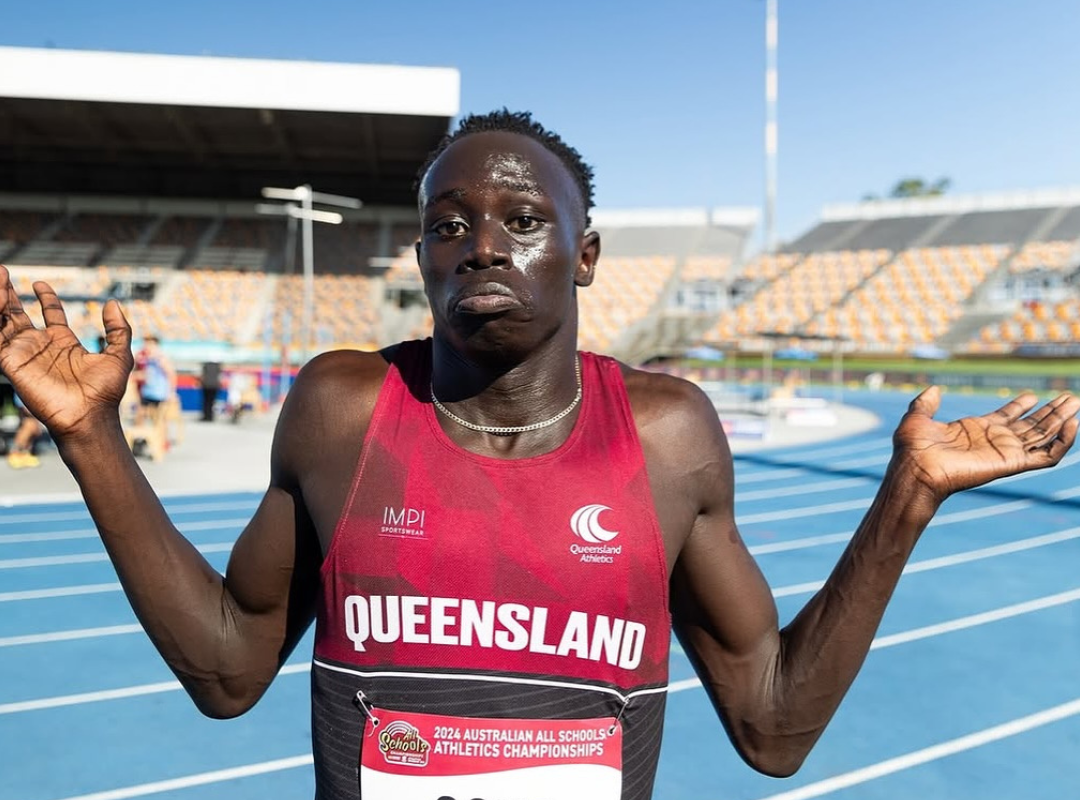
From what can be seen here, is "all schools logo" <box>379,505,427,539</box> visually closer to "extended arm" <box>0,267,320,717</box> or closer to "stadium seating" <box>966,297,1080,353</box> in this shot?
"extended arm" <box>0,267,320,717</box>

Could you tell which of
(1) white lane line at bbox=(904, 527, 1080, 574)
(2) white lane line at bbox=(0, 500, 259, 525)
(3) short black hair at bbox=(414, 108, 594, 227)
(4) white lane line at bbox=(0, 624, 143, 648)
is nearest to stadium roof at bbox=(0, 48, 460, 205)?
(2) white lane line at bbox=(0, 500, 259, 525)

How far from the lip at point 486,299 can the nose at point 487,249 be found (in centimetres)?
3

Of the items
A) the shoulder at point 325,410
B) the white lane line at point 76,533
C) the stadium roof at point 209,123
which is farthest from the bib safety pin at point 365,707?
the stadium roof at point 209,123

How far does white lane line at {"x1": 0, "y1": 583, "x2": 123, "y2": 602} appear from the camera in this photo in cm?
604

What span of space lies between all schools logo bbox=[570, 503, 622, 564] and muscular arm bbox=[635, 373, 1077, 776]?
0.33 ft

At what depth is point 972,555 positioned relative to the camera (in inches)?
288

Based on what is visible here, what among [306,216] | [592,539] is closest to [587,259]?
[592,539]

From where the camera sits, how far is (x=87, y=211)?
122ft

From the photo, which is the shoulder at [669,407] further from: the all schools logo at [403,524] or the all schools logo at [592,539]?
the all schools logo at [403,524]

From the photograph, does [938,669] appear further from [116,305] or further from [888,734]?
[116,305]

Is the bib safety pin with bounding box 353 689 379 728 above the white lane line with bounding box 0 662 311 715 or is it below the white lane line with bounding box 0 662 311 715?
above

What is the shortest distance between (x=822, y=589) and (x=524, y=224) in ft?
2.29

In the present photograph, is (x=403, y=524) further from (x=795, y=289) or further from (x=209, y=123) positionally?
(x=795, y=289)

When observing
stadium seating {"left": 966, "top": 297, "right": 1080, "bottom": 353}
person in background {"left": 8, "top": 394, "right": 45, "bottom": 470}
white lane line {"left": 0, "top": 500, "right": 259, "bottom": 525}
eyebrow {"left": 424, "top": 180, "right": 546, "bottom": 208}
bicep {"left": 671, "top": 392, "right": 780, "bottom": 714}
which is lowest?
white lane line {"left": 0, "top": 500, "right": 259, "bottom": 525}
